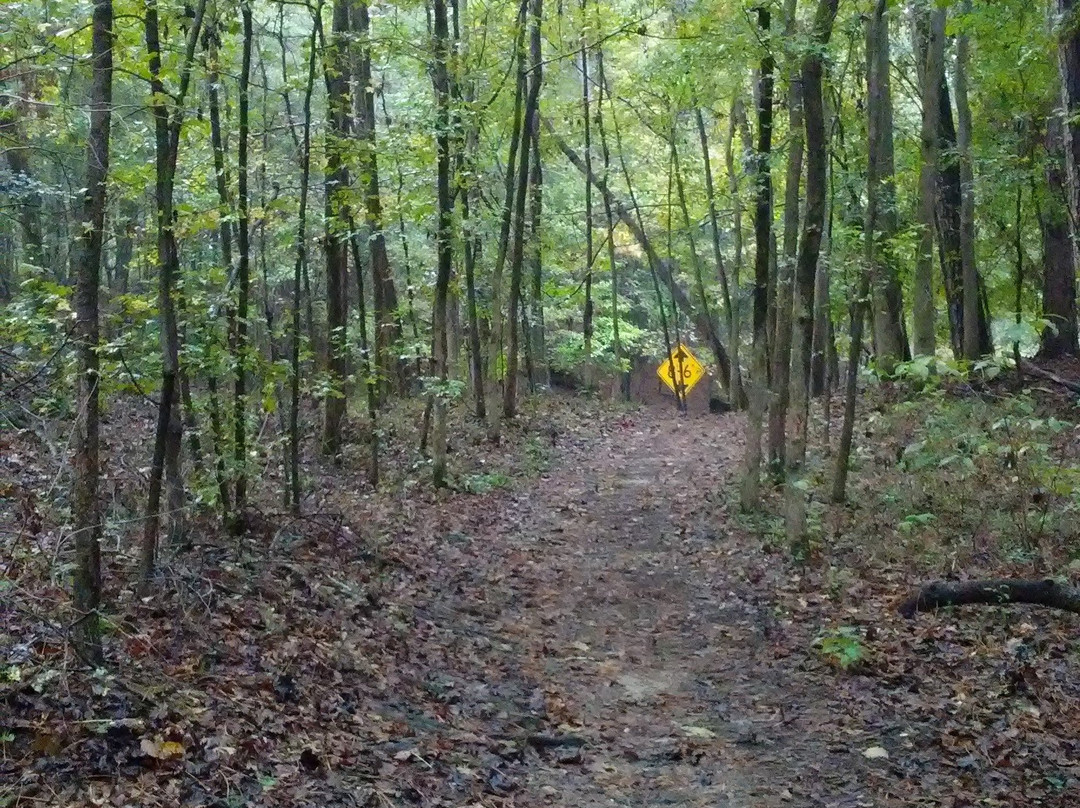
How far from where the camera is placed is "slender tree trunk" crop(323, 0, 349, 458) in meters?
11.0

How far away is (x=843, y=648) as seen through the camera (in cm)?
766

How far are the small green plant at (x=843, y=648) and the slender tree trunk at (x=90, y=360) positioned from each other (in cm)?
539

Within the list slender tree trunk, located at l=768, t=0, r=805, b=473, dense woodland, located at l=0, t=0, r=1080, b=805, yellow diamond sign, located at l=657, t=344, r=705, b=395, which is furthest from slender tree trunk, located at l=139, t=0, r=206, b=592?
yellow diamond sign, located at l=657, t=344, r=705, b=395

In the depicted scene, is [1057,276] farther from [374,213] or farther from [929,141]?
[374,213]

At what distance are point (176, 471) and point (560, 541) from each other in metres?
6.22

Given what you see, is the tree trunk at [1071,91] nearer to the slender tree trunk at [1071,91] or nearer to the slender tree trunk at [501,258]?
the slender tree trunk at [1071,91]

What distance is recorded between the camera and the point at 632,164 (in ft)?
115

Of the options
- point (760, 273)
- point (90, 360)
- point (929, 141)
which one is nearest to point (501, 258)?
point (760, 273)

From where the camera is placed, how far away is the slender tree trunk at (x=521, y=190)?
59.6 ft

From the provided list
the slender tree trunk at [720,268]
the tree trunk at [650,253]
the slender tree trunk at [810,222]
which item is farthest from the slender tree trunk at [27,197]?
the slender tree trunk at [720,268]

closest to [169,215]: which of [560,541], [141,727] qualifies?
[141,727]

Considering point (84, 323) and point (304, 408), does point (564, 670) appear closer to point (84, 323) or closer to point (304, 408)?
point (84, 323)

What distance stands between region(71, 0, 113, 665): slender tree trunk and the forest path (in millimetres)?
2648

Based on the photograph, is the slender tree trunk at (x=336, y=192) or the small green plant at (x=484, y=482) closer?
the slender tree trunk at (x=336, y=192)
